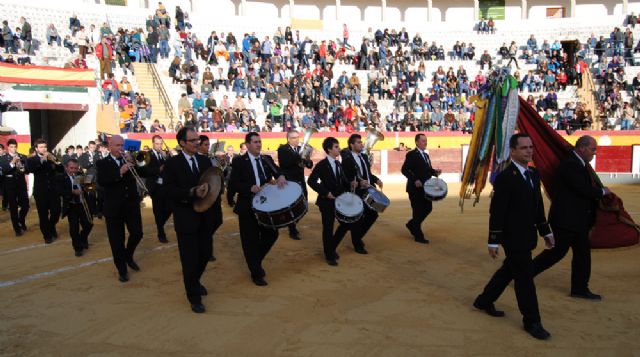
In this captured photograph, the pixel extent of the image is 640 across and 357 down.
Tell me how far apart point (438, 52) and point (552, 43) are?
6.75 m

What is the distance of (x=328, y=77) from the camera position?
27469mm

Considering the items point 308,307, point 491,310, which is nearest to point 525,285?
point 491,310

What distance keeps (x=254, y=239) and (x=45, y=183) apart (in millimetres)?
4700

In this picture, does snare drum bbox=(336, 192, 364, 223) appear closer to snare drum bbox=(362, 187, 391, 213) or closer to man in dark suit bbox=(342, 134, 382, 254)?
snare drum bbox=(362, 187, 391, 213)

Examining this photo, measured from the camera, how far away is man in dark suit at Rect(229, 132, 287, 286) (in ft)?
20.9

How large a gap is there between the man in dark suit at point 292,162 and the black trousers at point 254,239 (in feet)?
5.50

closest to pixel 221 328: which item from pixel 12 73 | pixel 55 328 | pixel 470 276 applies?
pixel 55 328

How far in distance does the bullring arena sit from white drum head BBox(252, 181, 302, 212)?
3.22 ft

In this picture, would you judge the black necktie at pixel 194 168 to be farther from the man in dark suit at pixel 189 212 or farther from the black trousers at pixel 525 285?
the black trousers at pixel 525 285

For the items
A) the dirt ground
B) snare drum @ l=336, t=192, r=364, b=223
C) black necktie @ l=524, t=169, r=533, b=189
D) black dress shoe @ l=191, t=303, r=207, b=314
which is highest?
black necktie @ l=524, t=169, r=533, b=189

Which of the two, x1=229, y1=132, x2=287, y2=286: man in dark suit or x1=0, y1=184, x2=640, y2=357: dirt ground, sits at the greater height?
x1=229, y1=132, x2=287, y2=286: man in dark suit

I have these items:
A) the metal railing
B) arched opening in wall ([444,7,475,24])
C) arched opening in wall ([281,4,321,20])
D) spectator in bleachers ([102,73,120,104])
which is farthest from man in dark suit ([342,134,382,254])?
arched opening in wall ([444,7,475,24])

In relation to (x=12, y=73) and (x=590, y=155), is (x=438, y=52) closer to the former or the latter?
(x=12, y=73)

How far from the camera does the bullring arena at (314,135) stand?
510 cm
